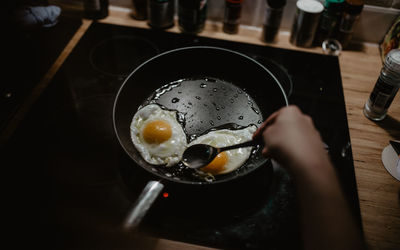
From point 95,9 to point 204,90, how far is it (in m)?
0.72

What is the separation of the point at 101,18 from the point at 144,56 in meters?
0.37

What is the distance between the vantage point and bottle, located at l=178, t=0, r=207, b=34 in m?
1.43

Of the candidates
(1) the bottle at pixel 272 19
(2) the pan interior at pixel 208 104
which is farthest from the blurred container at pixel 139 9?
(1) the bottle at pixel 272 19

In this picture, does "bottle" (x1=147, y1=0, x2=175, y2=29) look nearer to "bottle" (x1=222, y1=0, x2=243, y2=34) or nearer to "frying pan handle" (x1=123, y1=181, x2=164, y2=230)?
"bottle" (x1=222, y1=0, x2=243, y2=34)

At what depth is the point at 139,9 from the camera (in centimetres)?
159

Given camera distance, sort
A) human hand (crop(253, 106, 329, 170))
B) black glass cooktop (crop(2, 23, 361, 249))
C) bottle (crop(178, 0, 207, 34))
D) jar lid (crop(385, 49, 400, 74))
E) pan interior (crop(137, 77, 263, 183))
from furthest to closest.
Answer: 1. bottle (crop(178, 0, 207, 34))
2. pan interior (crop(137, 77, 263, 183))
3. jar lid (crop(385, 49, 400, 74))
4. black glass cooktop (crop(2, 23, 361, 249))
5. human hand (crop(253, 106, 329, 170))

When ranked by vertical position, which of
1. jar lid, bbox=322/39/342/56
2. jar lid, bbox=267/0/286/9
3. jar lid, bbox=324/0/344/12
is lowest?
jar lid, bbox=322/39/342/56

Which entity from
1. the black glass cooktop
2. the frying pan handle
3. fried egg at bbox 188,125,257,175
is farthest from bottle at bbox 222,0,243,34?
the frying pan handle

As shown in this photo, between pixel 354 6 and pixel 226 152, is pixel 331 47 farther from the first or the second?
pixel 226 152

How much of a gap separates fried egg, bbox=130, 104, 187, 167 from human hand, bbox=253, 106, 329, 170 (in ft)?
1.32

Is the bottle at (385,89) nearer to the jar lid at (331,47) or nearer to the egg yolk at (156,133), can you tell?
the jar lid at (331,47)

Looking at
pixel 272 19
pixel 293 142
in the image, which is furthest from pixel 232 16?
pixel 293 142

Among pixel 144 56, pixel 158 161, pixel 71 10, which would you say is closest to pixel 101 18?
pixel 71 10

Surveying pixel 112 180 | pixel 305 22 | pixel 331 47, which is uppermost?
pixel 305 22
